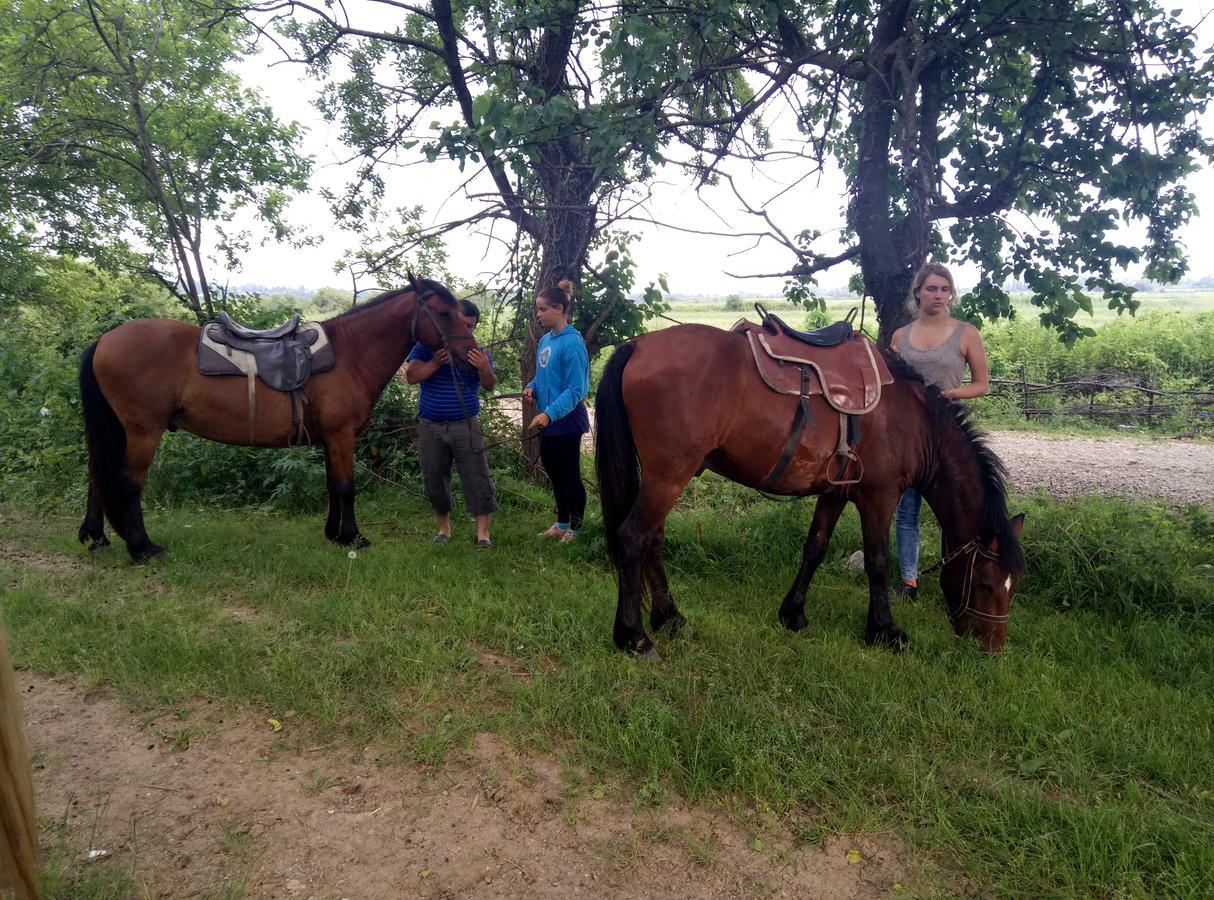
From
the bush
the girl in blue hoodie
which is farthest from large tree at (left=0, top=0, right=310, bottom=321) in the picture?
the bush

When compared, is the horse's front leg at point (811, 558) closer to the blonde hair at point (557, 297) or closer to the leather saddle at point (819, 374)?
the leather saddle at point (819, 374)

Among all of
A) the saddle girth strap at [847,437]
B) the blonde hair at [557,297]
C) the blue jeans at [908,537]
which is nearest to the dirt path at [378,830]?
the saddle girth strap at [847,437]

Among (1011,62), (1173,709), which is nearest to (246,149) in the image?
(1011,62)

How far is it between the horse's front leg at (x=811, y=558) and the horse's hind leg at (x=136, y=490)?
455 centimetres

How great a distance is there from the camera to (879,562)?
3.58 m

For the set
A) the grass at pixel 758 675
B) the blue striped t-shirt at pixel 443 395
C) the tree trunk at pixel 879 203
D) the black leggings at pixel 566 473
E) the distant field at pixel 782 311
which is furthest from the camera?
the distant field at pixel 782 311

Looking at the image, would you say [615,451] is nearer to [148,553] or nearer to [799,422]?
[799,422]

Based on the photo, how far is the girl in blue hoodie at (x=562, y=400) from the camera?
459 cm

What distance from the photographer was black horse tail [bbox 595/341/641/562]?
340cm

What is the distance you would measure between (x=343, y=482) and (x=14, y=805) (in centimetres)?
369

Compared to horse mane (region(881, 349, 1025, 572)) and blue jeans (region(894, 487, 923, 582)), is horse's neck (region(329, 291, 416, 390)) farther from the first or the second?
blue jeans (region(894, 487, 923, 582))

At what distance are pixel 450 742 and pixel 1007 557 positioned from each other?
3060 millimetres

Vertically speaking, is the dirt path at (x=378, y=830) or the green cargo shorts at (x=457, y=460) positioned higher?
the green cargo shorts at (x=457, y=460)

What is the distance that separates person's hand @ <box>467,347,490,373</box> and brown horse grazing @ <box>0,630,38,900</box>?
3.59 meters
